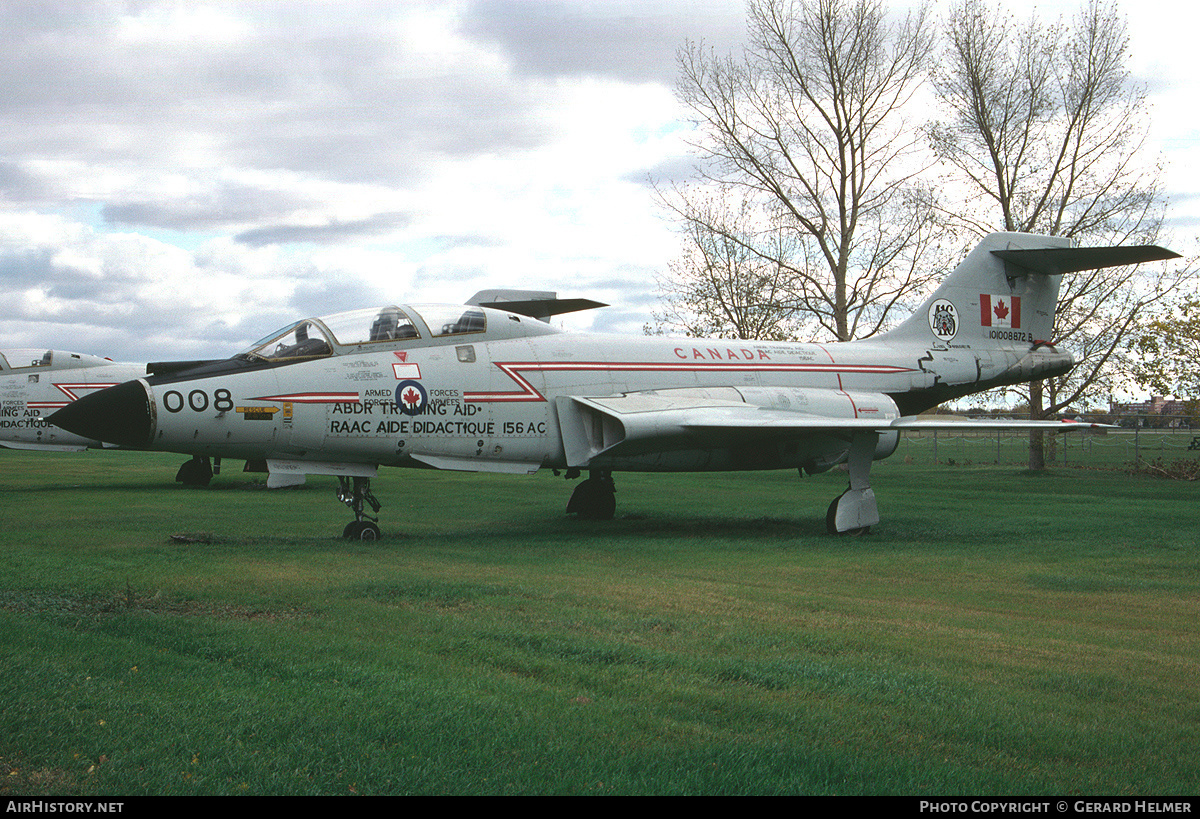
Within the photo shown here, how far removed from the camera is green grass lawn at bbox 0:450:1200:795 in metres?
3.69

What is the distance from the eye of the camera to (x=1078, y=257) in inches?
618

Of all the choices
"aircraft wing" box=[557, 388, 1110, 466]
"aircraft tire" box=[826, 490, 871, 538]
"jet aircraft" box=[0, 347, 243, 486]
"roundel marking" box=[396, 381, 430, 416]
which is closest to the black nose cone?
"roundel marking" box=[396, 381, 430, 416]

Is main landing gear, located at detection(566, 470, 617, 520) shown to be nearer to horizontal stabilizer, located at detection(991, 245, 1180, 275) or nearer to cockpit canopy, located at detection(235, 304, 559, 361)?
cockpit canopy, located at detection(235, 304, 559, 361)

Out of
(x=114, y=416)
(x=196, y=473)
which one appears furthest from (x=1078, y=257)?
(x=196, y=473)

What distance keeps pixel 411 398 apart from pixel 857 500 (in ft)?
19.6

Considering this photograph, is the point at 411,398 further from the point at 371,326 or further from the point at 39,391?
the point at 39,391

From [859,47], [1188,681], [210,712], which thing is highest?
[859,47]

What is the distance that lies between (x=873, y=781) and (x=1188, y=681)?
2757mm

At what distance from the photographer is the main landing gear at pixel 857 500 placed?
1241 cm

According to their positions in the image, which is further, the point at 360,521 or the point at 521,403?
the point at 521,403

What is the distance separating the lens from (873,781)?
364 cm

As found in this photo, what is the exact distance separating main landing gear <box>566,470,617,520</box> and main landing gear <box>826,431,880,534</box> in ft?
12.0
